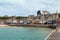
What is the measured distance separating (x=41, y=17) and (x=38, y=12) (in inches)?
516

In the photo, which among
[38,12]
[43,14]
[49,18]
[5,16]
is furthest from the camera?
[5,16]

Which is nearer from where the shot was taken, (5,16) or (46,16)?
(46,16)

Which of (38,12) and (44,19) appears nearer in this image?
(44,19)

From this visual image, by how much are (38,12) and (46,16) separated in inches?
502

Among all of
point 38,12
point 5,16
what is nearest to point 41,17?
point 38,12

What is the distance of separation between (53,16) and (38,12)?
19.3 metres

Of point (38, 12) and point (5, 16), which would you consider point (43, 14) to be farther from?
point (5, 16)

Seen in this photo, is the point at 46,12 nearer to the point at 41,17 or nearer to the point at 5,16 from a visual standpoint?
the point at 41,17

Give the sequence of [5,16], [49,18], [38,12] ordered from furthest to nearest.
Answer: [5,16] → [38,12] → [49,18]

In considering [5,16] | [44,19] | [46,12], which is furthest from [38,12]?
[5,16]

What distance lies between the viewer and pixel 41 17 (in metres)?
125

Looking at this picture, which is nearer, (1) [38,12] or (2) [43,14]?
(2) [43,14]

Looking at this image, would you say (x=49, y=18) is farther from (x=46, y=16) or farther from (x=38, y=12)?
(x=38, y=12)

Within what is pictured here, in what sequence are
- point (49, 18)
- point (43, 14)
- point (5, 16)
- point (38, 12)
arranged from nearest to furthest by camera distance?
point (49, 18) < point (43, 14) < point (38, 12) < point (5, 16)
